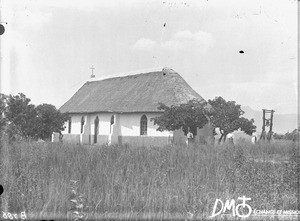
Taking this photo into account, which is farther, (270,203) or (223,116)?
(223,116)

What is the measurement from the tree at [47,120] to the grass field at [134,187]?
64.2ft

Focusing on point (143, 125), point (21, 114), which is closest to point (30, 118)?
point (21, 114)

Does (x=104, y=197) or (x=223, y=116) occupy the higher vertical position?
(x=223, y=116)

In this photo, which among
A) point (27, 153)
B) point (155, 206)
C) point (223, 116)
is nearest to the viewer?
point (155, 206)

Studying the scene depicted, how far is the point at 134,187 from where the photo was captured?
231 inches

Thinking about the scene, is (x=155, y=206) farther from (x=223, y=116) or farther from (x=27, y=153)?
(x=223, y=116)

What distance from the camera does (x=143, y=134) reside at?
3219 cm

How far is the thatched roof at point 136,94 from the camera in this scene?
32125 mm

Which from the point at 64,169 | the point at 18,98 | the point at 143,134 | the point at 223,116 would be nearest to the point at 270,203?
the point at 64,169

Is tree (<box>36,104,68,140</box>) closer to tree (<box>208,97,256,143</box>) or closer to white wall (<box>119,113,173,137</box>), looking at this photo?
white wall (<box>119,113,173,137</box>)

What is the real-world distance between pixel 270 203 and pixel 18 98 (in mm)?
17845

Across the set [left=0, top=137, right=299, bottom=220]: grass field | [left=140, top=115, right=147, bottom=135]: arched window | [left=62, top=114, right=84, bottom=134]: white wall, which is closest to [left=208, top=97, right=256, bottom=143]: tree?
→ [left=140, top=115, right=147, bottom=135]: arched window

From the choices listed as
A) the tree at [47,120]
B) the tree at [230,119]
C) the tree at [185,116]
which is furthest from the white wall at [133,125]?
the tree at [47,120]

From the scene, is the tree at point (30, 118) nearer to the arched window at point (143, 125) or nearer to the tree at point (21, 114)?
the tree at point (21, 114)
